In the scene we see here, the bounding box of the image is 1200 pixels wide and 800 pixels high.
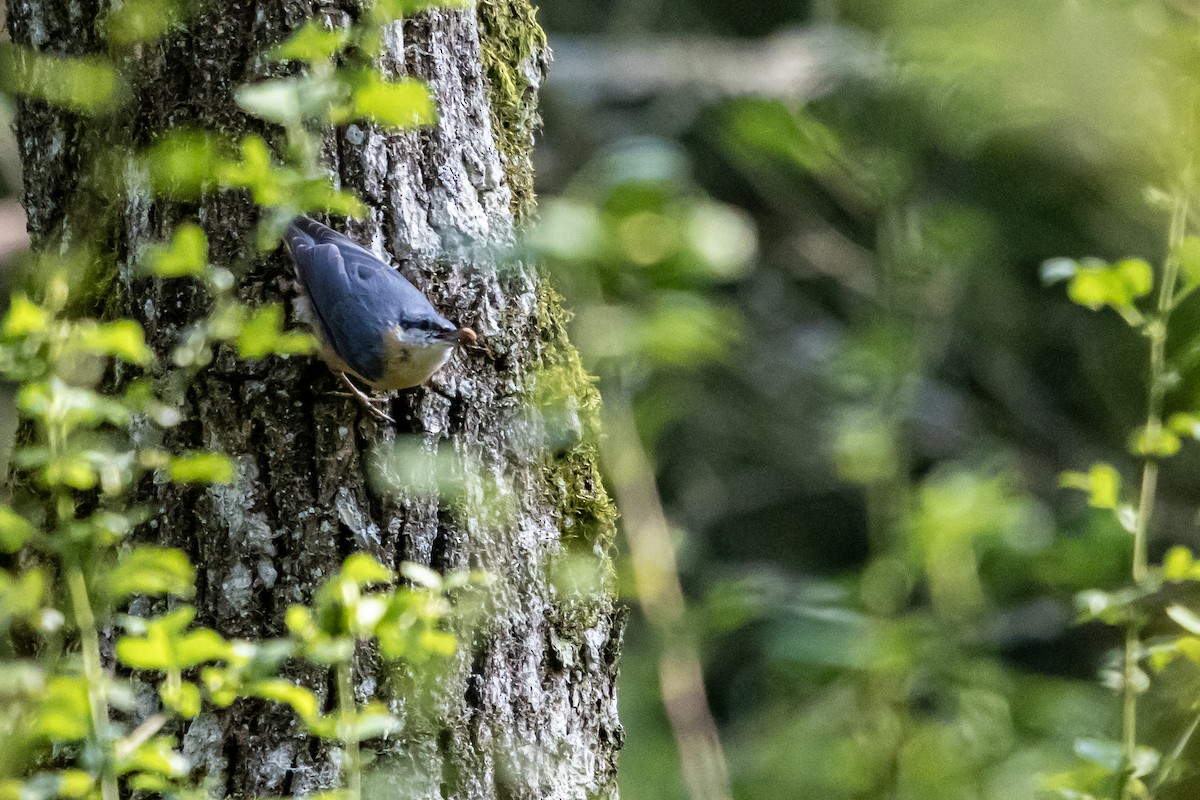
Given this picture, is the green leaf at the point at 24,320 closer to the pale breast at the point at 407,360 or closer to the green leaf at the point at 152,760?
the green leaf at the point at 152,760

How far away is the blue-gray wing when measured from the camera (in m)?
2.03

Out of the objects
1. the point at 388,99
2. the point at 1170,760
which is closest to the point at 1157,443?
the point at 1170,760

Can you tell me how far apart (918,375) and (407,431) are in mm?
1531

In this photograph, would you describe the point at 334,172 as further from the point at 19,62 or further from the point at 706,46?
the point at 706,46

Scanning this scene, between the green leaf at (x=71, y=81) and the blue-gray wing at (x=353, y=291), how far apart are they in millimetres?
426

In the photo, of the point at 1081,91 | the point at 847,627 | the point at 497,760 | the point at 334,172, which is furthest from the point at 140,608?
the point at 1081,91

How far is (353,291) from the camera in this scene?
2053 millimetres

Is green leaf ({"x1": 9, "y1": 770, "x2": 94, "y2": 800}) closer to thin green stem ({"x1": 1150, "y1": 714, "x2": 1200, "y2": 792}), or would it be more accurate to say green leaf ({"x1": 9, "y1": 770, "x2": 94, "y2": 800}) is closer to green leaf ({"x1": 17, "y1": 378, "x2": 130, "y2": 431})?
green leaf ({"x1": 17, "y1": 378, "x2": 130, "y2": 431})

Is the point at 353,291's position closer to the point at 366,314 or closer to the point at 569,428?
the point at 366,314

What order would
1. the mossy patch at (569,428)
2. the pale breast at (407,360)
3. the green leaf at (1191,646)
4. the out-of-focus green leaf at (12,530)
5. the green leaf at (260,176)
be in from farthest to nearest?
1. the mossy patch at (569,428)
2. the pale breast at (407,360)
3. the green leaf at (1191,646)
4. the green leaf at (260,176)
5. the out-of-focus green leaf at (12,530)

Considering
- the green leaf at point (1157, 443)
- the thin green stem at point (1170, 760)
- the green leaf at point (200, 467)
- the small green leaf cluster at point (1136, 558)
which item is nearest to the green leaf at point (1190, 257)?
the small green leaf cluster at point (1136, 558)

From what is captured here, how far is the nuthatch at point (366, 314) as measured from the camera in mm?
1999

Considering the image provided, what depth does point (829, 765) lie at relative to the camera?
112 inches

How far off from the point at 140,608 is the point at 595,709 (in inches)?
33.8
